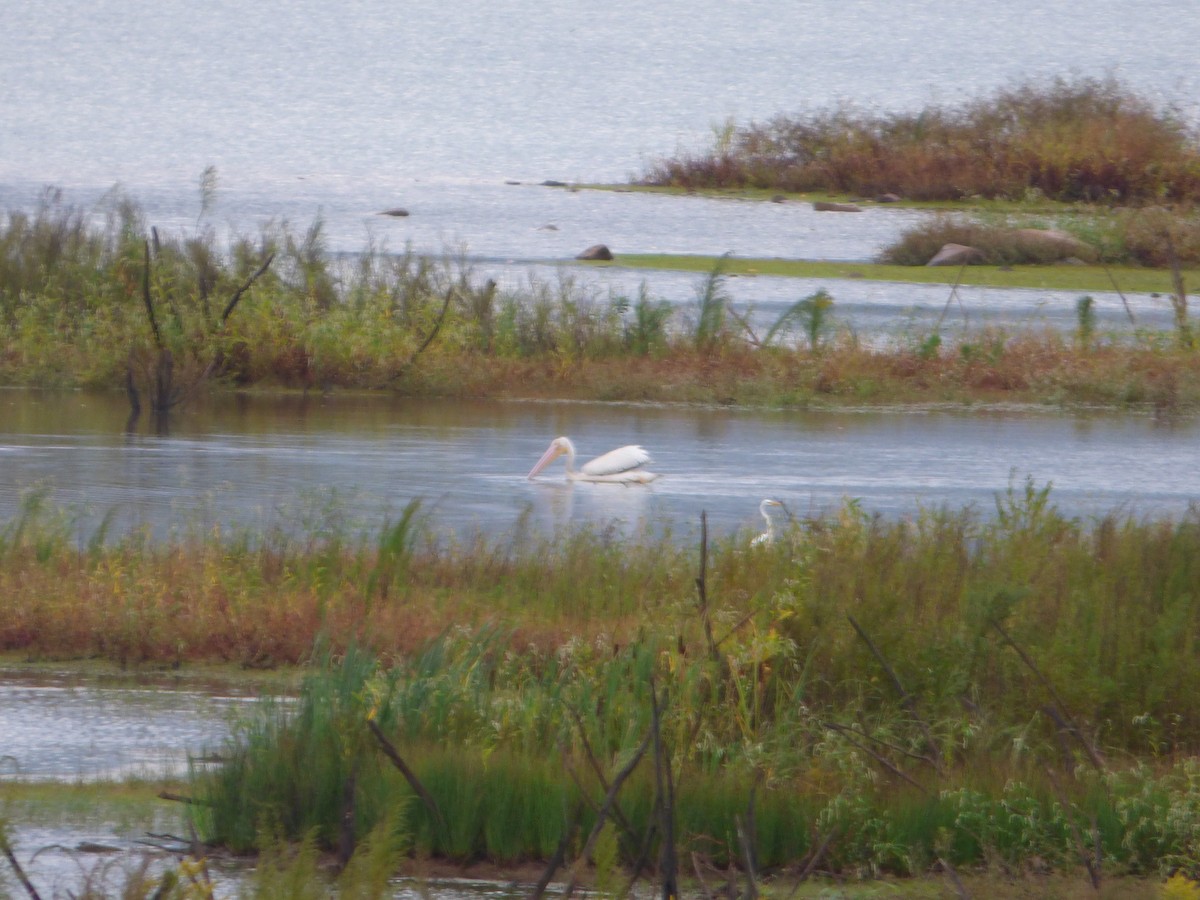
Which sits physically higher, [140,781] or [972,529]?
[972,529]

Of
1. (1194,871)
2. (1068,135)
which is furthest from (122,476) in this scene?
(1068,135)

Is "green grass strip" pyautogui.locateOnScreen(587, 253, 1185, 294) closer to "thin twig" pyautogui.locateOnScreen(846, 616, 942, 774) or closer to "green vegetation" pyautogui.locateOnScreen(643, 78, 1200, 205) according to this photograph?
"green vegetation" pyautogui.locateOnScreen(643, 78, 1200, 205)

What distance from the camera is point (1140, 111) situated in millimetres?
48844

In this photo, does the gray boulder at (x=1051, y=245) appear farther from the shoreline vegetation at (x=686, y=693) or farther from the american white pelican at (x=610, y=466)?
the shoreline vegetation at (x=686, y=693)

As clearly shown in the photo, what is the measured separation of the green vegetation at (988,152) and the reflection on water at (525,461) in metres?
25.5

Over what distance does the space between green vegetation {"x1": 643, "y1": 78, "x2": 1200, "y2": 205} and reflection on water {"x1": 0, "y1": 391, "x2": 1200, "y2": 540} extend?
83.7ft

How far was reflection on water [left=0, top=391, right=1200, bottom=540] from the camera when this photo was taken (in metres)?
14.1

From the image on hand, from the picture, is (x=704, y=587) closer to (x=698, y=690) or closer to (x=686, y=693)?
(x=686, y=693)

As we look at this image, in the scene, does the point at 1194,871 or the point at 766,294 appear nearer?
the point at 1194,871

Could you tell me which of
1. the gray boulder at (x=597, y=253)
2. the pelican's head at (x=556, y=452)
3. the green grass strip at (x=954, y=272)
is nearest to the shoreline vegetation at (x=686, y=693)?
the pelican's head at (x=556, y=452)

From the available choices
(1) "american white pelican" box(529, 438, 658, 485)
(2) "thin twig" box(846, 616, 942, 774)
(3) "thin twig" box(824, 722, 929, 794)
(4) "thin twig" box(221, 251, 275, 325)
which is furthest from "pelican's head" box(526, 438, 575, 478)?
(3) "thin twig" box(824, 722, 929, 794)

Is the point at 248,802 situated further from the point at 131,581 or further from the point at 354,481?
the point at 354,481

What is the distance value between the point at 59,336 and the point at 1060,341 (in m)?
12.0

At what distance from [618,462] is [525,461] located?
1.77m
